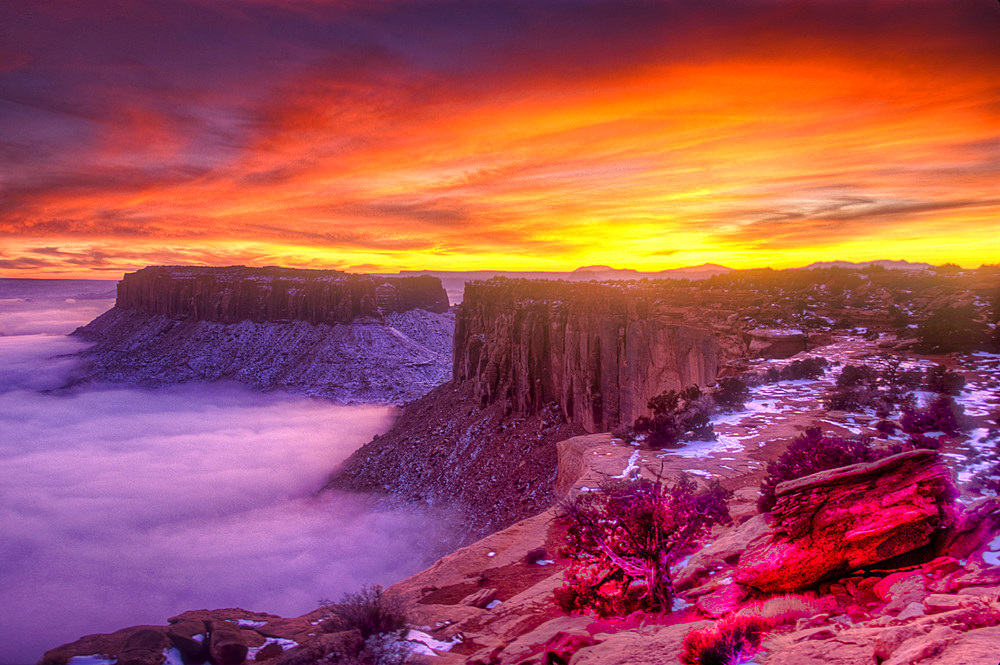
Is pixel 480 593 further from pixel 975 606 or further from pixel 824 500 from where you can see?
pixel 975 606

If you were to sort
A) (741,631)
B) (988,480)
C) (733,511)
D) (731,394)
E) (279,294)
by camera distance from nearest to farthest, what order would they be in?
(741,631), (988,480), (733,511), (731,394), (279,294)

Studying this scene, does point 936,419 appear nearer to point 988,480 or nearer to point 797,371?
point 988,480

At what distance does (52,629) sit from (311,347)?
70.2 m

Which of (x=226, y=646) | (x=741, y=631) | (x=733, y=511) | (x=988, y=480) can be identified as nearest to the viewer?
(x=741, y=631)

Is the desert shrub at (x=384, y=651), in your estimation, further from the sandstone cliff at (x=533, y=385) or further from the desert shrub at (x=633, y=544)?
the sandstone cliff at (x=533, y=385)

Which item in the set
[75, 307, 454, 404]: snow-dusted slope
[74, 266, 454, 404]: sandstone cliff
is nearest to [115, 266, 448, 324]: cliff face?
[74, 266, 454, 404]: sandstone cliff

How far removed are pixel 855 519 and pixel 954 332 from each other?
16.8m

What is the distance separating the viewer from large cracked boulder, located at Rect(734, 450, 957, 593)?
5.88 meters

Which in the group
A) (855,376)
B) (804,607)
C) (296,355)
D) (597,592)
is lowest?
(296,355)

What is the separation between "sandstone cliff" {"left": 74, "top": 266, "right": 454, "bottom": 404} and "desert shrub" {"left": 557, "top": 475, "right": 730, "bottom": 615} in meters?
63.6

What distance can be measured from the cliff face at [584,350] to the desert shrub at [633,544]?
1224 centimetres

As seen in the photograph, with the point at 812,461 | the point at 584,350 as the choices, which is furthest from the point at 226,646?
the point at 584,350

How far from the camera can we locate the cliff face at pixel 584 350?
20344 mm

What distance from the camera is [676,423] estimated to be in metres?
Result: 13.7
